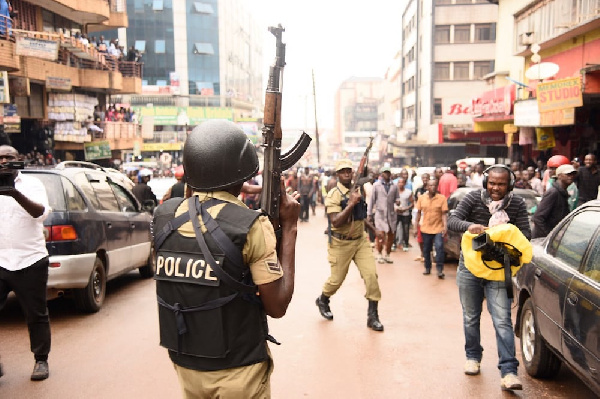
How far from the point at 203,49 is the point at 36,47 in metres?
56.6

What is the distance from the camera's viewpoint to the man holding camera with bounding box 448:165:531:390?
460 centimetres

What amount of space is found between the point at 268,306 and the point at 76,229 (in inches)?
190

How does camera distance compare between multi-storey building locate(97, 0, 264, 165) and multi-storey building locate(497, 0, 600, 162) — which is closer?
multi-storey building locate(497, 0, 600, 162)

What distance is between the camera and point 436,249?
32.6 feet

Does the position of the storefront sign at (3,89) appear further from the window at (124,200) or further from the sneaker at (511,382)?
the sneaker at (511,382)

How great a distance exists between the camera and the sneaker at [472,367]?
16.4 feet

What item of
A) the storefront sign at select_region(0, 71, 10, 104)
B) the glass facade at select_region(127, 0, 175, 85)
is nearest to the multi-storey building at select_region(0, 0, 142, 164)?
the storefront sign at select_region(0, 71, 10, 104)

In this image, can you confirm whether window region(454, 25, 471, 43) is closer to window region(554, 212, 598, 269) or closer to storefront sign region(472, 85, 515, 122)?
storefront sign region(472, 85, 515, 122)

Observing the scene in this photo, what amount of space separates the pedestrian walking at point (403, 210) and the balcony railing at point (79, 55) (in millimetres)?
10186

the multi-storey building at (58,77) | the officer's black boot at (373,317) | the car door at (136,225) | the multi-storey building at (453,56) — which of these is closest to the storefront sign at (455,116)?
the multi-storey building at (453,56)

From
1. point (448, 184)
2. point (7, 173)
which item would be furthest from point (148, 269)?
point (448, 184)

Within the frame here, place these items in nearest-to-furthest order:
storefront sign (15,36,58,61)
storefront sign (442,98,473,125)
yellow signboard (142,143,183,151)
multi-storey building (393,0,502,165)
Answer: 1. storefront sign (15,36,58,61)
2. storefront sign (442,98,473,125)
3. multi-storey building (393,0,502,165)
4. yellow signboard (142,143,183,151)

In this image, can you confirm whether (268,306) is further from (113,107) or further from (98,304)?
(113,107)

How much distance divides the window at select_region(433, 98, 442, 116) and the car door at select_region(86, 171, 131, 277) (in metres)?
42.5
